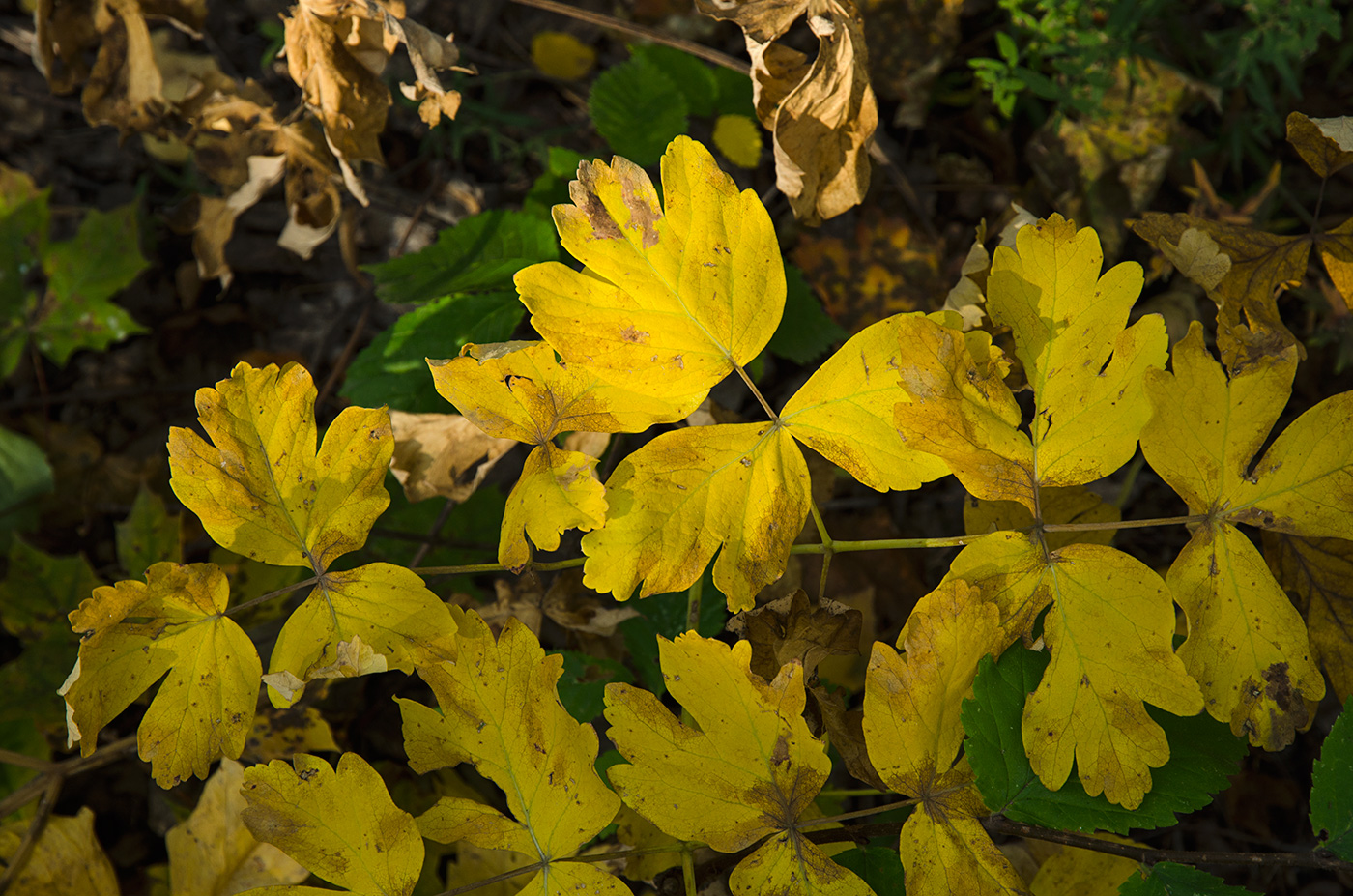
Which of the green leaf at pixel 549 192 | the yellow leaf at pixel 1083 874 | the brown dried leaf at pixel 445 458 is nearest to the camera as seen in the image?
the yellow leaf at pixel 1083 874

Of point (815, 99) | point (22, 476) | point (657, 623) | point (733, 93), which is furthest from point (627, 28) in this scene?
point (22, 476)

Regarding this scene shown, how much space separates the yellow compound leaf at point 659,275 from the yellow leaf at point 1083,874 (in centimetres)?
108

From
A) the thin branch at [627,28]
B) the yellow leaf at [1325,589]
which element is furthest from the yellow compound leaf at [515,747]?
the thin branch at [627,28]

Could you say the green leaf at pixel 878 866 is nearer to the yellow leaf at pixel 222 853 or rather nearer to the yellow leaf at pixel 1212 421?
the yellow leaf at pixel 1212 421

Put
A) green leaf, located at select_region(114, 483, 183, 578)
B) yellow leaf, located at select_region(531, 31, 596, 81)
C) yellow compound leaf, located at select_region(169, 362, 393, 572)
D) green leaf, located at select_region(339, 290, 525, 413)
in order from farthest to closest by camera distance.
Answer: yellow leaf, located at select_region(531, 31, 596, 81), green leaf, located at select_region(114, 483, 183, 578), green leaf, located at select_region(339, 290, 525, 413), yellow compound leaf, located at select_region(169, 362, 393, 572)

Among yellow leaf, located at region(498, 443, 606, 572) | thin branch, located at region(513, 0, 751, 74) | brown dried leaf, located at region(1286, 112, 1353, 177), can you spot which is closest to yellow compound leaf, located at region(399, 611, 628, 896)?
yellow leaf, located at region(498, 443, 606, 572)

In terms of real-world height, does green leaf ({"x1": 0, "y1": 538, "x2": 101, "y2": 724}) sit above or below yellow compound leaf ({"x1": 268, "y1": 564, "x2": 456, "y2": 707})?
below

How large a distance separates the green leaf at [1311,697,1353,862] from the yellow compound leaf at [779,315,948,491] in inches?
28.6

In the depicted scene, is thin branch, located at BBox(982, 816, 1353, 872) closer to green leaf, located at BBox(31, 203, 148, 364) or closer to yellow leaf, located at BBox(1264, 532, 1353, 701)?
yellow leaf, located at BBox(1264, 532, 1353, 701)

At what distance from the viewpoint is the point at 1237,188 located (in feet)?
7.41

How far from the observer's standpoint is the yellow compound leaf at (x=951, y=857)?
3.90 ft

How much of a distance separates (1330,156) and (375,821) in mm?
1914

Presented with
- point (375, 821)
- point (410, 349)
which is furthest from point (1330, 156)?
point (375, 821)

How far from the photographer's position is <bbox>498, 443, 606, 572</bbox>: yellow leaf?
1.21m
